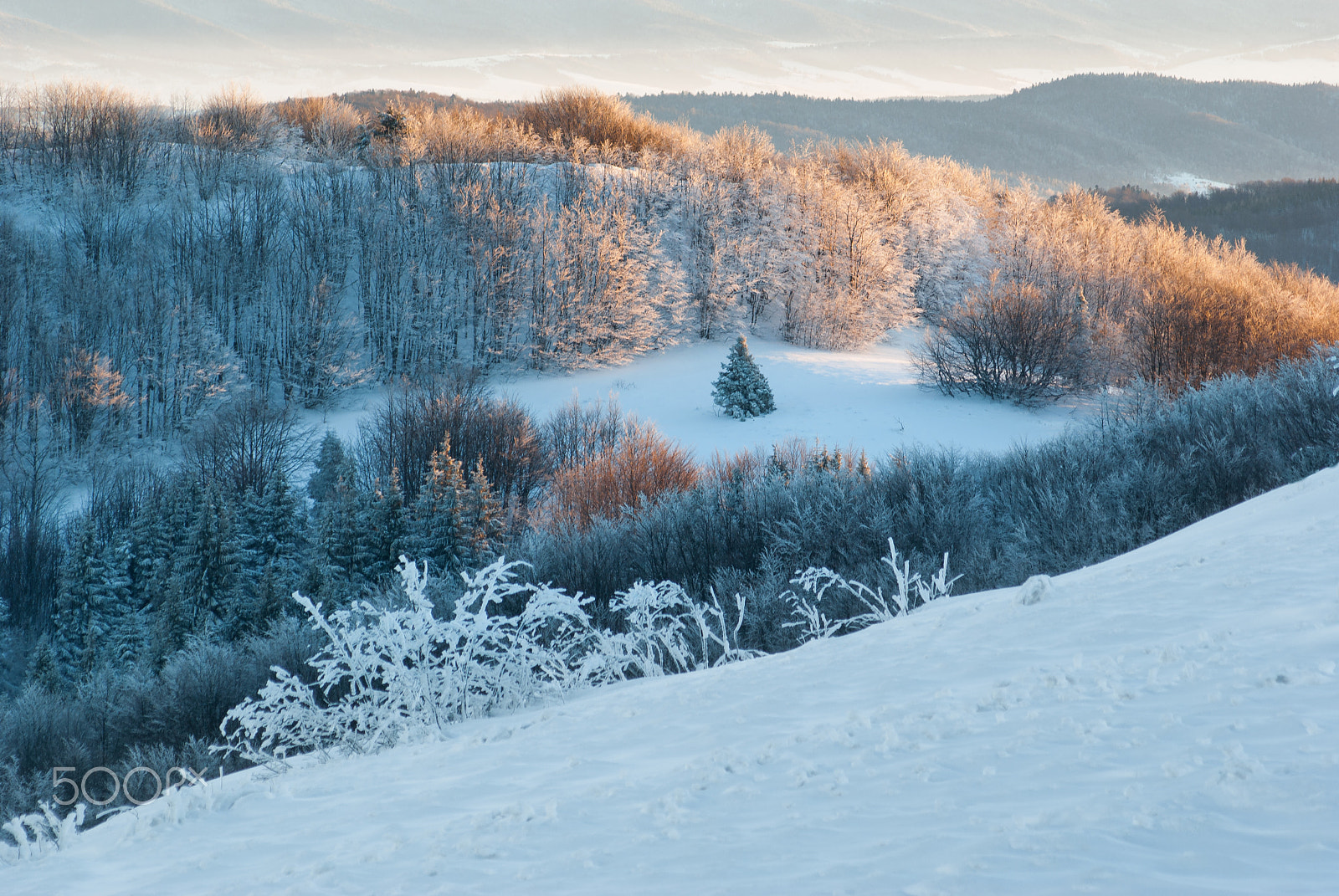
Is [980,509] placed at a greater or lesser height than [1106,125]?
lesser

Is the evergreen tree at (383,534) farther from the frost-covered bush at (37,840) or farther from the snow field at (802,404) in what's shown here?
the frost-covered bush at (37,840)

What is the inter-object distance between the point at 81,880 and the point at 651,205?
44.9 metres

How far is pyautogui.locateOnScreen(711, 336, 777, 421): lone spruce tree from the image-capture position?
33000 millimetres

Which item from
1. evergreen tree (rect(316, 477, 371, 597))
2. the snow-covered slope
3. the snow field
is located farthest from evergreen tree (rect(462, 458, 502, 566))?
the snow-covered slope

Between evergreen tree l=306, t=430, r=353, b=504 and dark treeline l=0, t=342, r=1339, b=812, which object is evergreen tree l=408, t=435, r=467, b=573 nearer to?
dark treeline l=0, t=342, r=1339, b=812

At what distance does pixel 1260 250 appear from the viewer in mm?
82125

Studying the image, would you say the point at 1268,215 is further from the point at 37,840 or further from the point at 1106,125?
the point at 37,840

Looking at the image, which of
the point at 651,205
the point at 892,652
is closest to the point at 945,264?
the point at 651,205

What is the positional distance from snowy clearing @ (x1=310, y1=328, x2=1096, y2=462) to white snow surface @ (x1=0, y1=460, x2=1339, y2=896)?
2498 cm

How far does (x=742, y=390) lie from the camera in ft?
109

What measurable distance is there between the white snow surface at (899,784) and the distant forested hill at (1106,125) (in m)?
118

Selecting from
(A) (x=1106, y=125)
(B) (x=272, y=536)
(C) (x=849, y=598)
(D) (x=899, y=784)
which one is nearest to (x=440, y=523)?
(B) (x=272, y=536)

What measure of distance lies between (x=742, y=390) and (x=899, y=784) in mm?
30643

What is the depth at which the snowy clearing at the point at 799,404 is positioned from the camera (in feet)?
103
